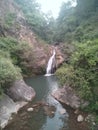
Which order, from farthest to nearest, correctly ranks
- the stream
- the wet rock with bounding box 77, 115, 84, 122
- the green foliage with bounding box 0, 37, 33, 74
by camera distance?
the green foliage with bounding box 0, 37, 33, 74, the wet rock with bounding box 77, 115, 84, 122, the stream

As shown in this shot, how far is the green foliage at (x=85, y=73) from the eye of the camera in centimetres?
1196

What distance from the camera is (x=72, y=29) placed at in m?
35.5

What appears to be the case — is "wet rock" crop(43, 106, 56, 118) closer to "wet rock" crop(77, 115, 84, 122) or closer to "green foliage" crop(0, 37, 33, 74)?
"wet rock" crop(77, 115, 84, 122)

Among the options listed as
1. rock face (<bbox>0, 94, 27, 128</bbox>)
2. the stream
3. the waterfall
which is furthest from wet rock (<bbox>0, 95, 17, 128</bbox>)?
the waterfall

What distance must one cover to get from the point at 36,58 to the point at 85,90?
672 inches

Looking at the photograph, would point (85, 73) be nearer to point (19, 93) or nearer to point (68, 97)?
point (68, 97)

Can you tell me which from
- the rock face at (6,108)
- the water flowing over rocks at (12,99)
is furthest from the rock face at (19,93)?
the rock face at (6,108)

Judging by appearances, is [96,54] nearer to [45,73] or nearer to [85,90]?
[85,90]

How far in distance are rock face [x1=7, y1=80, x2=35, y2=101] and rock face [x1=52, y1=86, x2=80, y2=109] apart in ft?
7.34

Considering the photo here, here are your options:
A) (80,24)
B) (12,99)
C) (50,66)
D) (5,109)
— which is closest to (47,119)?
(5,109)

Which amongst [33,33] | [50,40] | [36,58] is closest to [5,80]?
[36,58]

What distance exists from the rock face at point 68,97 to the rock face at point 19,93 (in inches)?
88.1

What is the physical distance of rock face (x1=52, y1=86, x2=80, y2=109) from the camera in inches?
522

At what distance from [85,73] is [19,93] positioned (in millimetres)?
5724
